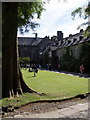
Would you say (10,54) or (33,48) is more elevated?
(33,48)

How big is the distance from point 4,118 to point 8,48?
164 inches

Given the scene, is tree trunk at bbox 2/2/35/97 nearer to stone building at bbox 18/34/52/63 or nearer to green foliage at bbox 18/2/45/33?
green foliage at bbox 18/2/45/33

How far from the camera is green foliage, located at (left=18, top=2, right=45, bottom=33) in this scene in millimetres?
9791

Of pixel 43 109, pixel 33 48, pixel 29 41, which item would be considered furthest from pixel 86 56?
pixel 29 41

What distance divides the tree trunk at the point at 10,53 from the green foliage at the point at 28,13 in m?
1.32

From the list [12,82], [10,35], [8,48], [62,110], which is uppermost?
[10,35]

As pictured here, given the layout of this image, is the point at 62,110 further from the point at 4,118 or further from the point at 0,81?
the point at 0,81

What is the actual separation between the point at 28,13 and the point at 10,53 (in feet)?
11.1

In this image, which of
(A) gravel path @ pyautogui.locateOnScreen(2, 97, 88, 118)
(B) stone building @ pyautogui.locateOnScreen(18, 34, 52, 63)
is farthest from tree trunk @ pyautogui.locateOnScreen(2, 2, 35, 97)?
(B) stone building @ pyautogui.locateOnScreen(18, 34, 52, 63)

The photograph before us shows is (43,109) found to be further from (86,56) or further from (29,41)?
(29,41)

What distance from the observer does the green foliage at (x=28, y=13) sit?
9791 millimetres

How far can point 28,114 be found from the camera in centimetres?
567

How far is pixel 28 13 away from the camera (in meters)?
10.4

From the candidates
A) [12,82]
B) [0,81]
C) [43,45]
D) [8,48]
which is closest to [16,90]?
[12,82]
